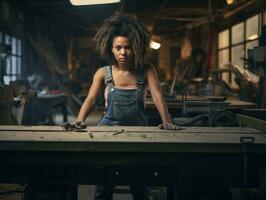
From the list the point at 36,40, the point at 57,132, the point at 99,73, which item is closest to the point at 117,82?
the point at 99,73

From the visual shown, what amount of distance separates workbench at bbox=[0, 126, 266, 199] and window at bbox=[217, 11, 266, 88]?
22.0 ft

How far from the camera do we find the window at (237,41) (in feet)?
32.3

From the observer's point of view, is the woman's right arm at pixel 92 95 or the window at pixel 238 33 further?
the window at pixel 238 33

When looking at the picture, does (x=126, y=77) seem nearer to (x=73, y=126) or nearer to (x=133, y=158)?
(x=73, y=126)

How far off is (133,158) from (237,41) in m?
10.5

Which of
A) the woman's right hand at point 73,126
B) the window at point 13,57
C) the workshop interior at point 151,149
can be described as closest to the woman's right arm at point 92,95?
the workshop interior at point 151,149

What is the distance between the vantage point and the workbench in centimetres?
196

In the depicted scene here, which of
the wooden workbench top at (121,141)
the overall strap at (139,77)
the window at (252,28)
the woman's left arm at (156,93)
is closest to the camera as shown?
the wooden workbench top at (121,141)

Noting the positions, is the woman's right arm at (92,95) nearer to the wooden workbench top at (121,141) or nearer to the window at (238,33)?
the wooden workbench top at (121,141)

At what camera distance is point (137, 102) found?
2.89m

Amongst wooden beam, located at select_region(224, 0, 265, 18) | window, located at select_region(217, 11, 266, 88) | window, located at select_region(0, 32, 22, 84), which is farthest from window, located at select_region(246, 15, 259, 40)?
window, located at select_region(0, 32, 22, 84)

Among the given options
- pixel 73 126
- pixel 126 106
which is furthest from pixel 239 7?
pixel 73 126

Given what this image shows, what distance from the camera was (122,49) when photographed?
9.33 feet

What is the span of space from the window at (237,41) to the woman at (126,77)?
6.00 meters
